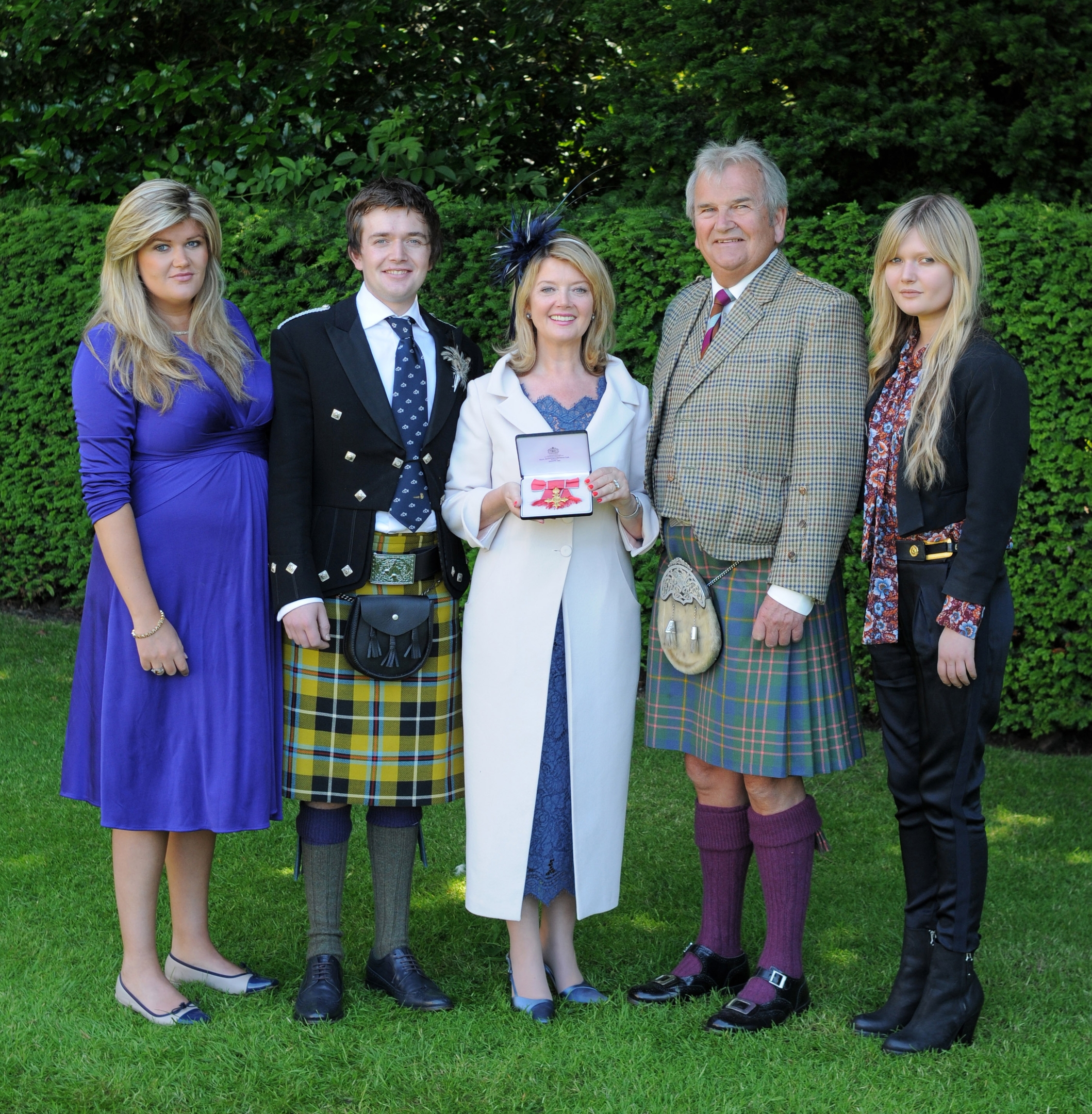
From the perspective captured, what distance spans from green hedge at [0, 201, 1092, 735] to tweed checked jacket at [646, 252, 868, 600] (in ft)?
7.03

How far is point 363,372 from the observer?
3031 millimetres

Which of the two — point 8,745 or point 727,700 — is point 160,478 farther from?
point 8,745

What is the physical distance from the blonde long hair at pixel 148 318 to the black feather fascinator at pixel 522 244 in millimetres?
694

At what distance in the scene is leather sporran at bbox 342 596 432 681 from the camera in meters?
3.01

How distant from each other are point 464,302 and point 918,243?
346 cm

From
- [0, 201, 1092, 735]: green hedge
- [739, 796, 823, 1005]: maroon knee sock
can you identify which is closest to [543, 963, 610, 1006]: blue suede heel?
[739, 796, 823, 1005]: maroon knee sock

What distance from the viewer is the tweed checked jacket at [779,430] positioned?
9.39 feet

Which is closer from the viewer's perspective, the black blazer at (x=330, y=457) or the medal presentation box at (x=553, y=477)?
the medal presentation box at (x=553, y=477)

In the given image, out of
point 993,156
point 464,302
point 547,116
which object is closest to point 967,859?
point 464,302

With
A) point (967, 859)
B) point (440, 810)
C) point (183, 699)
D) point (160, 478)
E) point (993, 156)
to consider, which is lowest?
point (440, 810)

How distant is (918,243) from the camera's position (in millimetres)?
2746

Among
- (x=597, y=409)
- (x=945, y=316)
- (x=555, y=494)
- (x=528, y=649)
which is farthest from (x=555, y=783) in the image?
(x=945, y=316)

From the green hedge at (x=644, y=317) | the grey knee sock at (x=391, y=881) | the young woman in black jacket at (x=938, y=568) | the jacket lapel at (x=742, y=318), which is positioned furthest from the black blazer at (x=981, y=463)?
the green hedge at (x=644, y=317)

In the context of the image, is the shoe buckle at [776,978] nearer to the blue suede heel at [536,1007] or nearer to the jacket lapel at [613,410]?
the blue suede heel at [536,1007]
